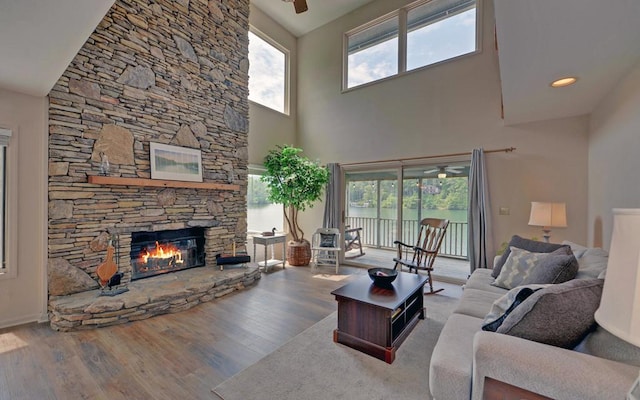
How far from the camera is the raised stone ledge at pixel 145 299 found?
263 cm

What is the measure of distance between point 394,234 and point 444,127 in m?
2.21

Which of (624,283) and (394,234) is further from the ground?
(624,283)

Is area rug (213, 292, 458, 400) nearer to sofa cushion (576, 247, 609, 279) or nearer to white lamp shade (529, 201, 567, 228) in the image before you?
sofa cushion (576, 247, 609, 279)

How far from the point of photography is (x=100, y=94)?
10.5 ft

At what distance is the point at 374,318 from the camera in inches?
88.9

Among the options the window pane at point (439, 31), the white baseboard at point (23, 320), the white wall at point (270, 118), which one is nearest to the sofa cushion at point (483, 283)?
the window pane at point (439, 31)

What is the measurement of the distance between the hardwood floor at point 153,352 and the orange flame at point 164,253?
→ 3.75 ft

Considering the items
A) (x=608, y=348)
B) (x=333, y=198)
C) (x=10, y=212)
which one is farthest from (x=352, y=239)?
(x=10, y=212)

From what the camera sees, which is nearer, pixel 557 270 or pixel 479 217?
pixel 557 270

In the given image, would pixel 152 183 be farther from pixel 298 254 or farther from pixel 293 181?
pixel 298 254

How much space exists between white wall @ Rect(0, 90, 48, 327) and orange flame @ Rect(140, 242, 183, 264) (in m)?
1.01

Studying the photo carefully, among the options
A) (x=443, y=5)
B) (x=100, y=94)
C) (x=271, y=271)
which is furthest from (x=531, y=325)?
(x=443, y=5)

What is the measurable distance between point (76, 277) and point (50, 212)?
0.77 metres

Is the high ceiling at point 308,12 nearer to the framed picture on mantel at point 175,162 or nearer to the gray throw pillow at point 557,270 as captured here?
the framed picture on mantel at point 175,162
